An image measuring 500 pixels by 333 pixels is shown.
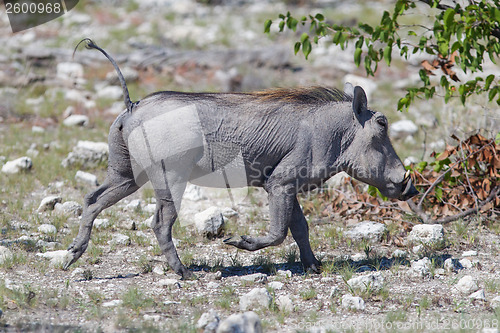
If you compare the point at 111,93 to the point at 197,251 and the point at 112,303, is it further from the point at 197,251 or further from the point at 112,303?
the point at 112,303

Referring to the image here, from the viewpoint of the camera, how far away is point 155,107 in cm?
511

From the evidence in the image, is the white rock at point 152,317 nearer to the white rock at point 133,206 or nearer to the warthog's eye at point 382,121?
the warthog's eye at point 382,121

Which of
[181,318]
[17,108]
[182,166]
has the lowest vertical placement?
[17,108]

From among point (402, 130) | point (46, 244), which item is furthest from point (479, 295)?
point (402, 130)

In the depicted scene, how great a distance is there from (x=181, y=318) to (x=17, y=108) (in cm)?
756

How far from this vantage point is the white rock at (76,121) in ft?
33.2

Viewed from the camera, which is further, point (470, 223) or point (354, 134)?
point (470, 223)

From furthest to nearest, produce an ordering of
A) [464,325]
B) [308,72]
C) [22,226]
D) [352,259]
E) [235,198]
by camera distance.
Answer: [308,72] < [235,198] < [22,226] < [352,259] < [464,325]

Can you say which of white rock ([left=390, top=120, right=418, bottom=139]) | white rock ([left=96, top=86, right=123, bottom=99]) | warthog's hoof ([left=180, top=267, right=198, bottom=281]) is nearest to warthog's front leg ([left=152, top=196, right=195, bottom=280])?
warthog's hoof ([left=180, top=267, right=198, bottom=281])

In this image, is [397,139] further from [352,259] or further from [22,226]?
[22,226]

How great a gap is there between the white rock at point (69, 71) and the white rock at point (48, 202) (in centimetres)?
553

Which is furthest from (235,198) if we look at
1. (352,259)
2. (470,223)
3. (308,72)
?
(308,72)

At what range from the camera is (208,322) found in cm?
405

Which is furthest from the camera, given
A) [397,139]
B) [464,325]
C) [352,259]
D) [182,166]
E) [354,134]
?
[397,139]
